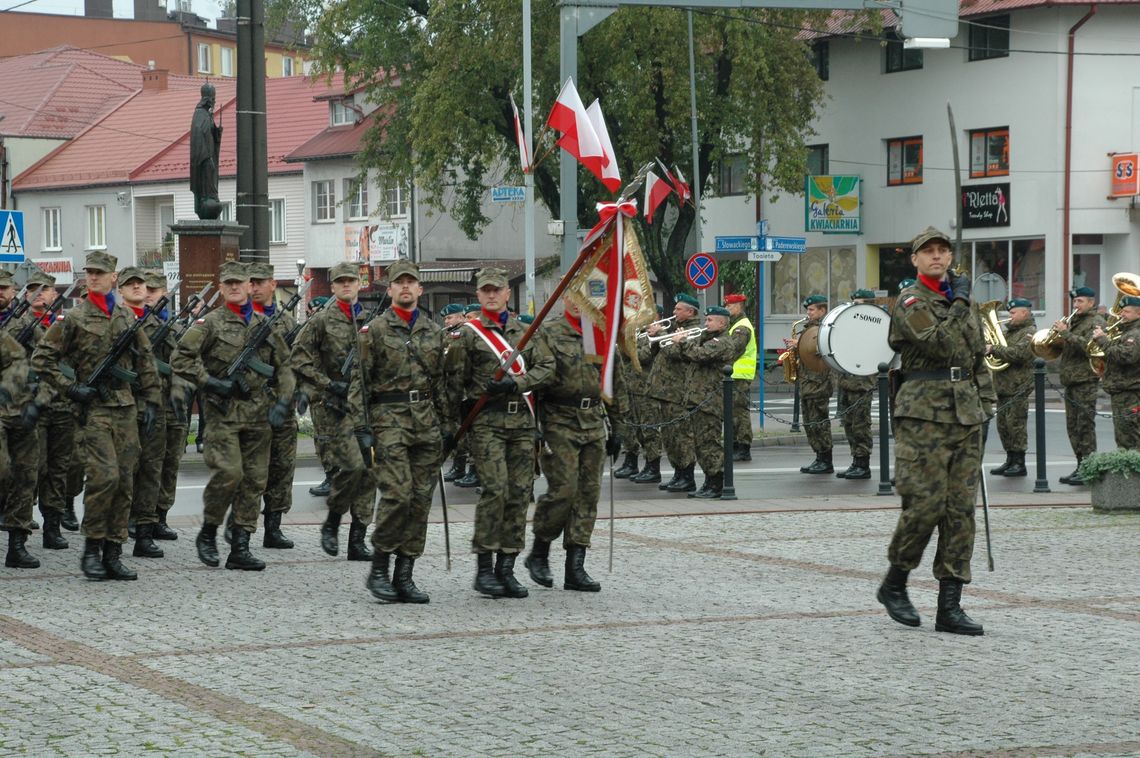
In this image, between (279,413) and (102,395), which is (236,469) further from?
(102,395)

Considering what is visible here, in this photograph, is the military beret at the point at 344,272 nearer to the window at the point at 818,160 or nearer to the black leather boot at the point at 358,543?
the black leather boot at the point at 358,543

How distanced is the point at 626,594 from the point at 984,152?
35344 millimetres

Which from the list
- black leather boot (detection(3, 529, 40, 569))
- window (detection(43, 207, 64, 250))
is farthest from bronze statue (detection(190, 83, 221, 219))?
window (detection(43, 207, 64, 250))

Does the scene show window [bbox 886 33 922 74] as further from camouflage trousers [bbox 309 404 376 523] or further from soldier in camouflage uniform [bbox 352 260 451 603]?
soldier in camouflage uniform [bbox 352 260 451 603]

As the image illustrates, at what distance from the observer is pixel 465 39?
37938 millimetres

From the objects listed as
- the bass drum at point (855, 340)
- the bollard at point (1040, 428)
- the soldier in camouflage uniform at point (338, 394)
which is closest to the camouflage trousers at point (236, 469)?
the soldier in camouflage uniform at point (338, 394)

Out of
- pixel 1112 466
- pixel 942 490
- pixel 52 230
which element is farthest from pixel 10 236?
pixel 52 230

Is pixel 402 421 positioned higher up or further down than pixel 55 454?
higher up

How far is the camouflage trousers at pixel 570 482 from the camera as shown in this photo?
10359mm

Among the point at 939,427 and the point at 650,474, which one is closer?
the point at 939,427

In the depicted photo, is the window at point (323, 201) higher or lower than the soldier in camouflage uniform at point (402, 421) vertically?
Result: higher

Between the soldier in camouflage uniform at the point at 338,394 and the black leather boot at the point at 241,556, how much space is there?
29.9 inches

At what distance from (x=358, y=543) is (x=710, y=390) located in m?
5.76

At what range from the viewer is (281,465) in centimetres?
1244
